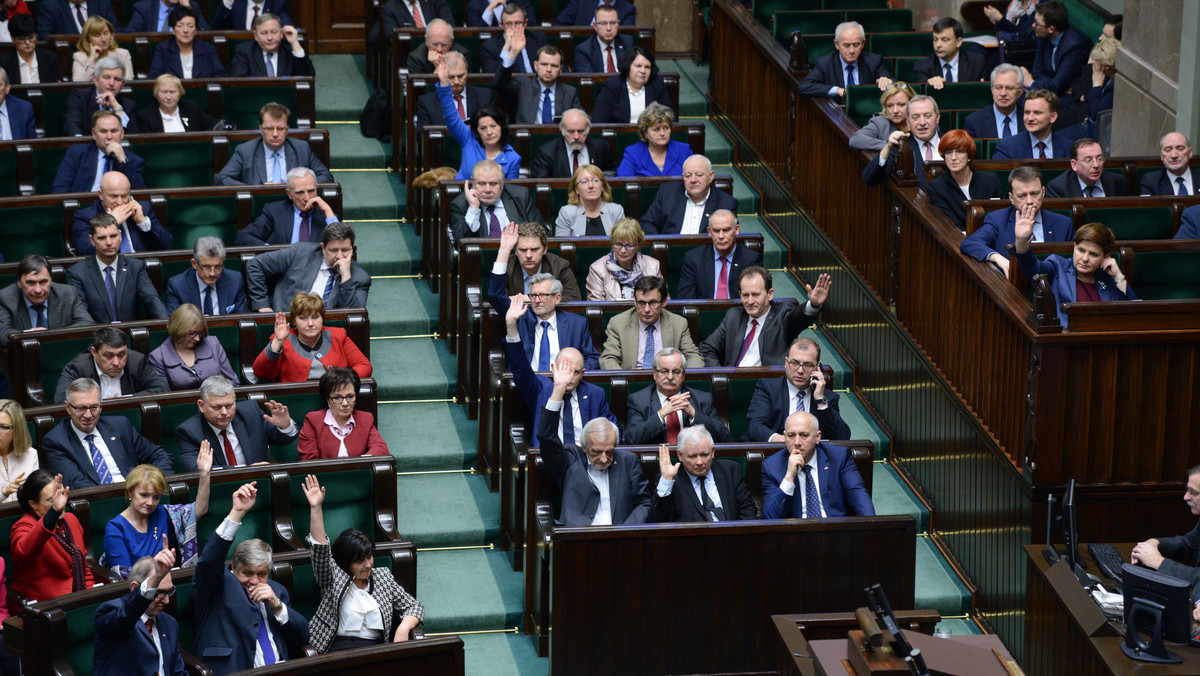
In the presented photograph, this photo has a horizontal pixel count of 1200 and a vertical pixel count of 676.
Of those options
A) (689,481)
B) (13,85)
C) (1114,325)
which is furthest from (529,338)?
(13,85)

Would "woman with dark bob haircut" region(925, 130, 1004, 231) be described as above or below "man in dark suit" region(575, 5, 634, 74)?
below

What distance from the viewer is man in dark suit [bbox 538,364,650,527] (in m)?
4.42

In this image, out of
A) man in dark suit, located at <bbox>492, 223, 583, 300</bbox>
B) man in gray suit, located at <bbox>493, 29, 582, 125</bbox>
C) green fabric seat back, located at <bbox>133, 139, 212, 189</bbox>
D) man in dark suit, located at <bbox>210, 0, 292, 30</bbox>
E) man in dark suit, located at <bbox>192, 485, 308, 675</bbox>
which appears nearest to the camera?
man in dark suit, located at <bbox>192, 485, 308, 675</bbox>

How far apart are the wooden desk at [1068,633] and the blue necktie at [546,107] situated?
3077 mm

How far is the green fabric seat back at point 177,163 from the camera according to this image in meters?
6.12

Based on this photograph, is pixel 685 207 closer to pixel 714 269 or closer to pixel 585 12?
pixel 714 269

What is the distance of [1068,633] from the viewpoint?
12.5 ft

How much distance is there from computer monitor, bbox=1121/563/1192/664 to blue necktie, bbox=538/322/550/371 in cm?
211

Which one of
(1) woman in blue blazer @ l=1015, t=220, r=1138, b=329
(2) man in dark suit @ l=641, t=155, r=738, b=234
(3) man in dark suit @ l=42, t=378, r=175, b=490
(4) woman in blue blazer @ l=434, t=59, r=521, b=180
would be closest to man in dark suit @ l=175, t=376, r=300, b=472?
(3) man in dark suit @ l=42, t=378, r=175, b=490

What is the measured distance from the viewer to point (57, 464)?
449cm

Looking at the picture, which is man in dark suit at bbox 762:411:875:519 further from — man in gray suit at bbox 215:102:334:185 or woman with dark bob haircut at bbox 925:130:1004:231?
man in gray suit at bbox 215:102:334:185

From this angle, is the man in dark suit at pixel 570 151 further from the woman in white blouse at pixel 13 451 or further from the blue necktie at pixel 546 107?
the woman in white blouse at pixel 13 451

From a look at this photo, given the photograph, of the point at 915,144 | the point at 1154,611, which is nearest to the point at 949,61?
the point at 915,144

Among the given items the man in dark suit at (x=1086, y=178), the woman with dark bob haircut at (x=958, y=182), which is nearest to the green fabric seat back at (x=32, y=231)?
the woman with dark bob haircut at (x=958, y=182)
